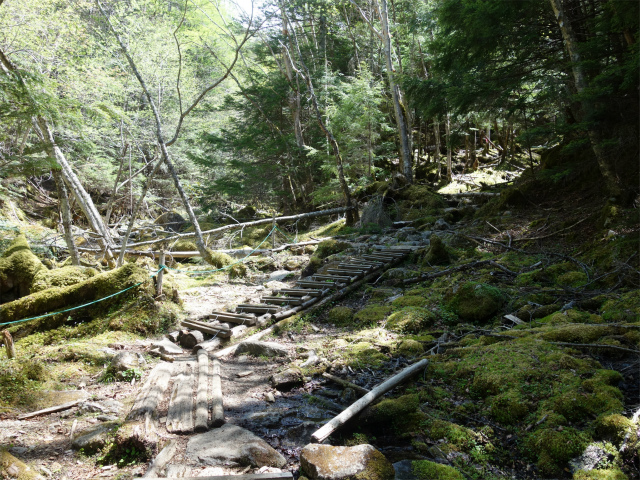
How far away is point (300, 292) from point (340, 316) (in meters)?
1.73

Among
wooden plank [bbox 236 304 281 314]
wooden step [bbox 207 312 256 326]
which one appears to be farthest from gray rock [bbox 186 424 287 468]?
wooden plank [bbox 236 304 281 314]

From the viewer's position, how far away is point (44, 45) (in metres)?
12.1

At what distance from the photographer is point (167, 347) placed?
6.09 m

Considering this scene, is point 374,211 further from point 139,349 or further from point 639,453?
point 639,453

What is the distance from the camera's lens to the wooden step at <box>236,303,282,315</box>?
7.81m

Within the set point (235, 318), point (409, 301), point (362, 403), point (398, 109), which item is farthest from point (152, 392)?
point (398, 109)

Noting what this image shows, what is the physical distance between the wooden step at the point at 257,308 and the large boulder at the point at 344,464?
4910 millimetres

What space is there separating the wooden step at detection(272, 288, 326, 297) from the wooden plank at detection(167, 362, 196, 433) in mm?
3683

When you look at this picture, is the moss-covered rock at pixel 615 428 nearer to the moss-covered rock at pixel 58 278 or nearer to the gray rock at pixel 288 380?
the gray rock at pixel 288 380

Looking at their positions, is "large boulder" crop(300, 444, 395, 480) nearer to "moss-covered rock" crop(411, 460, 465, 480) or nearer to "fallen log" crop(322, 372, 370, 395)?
"moss-covered rock" crop(411, 460, 465, 480)

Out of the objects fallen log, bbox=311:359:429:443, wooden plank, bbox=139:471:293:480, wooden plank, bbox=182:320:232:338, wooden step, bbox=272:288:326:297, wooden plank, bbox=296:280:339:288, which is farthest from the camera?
wooden plank, bbox=296:280:339:288

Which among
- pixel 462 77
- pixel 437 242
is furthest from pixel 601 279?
pixel 462 77

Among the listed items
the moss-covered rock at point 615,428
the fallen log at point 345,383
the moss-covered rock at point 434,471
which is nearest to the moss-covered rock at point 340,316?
the fallen log at point 345,383

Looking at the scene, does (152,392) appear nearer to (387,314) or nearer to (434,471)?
(434,471)
